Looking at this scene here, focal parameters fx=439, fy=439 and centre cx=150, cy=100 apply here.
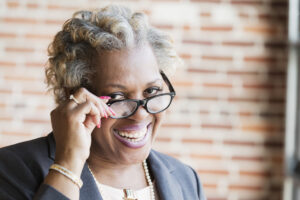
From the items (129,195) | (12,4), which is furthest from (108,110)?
(12,4)

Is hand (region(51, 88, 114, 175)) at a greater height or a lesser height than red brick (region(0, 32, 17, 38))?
lesser

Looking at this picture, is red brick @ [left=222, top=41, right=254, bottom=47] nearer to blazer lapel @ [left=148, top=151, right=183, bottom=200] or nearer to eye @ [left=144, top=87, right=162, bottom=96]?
blazer lapel @ [left=148, top=151, right=183, bottom=200]

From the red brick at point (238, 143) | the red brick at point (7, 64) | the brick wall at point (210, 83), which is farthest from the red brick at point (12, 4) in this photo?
the red brick at point (238, 143)

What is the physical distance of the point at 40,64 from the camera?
10.6 ft

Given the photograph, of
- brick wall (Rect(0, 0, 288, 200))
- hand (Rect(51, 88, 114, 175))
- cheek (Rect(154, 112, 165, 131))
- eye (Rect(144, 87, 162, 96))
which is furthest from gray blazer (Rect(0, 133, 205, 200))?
brick wall (Rect(0, 0, 288, 200))

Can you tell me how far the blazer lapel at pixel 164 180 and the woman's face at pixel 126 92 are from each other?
17 cm

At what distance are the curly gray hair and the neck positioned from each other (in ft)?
0.91

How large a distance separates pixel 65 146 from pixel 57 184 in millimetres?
120

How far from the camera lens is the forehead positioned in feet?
4.94

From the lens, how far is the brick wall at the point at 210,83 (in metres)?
3.23

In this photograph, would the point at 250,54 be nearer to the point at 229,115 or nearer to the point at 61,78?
the point at 229,115

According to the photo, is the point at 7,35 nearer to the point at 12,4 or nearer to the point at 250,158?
the point at 12,4

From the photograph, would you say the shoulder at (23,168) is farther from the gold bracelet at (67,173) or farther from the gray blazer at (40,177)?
the gold bracelet at (67,173)

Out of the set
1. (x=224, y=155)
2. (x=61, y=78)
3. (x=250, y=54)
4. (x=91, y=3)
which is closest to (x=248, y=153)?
(x=224, y=155)
